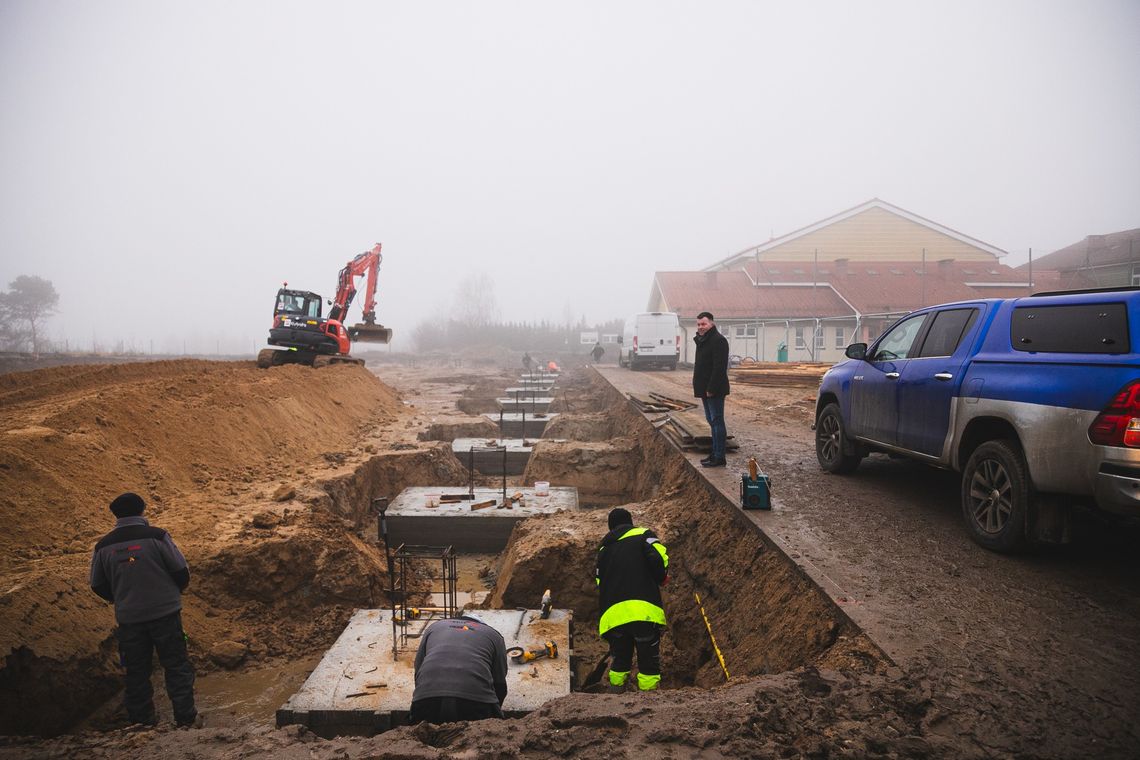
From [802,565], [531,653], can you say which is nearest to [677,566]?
[531,653]

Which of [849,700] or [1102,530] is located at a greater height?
[1102,530]

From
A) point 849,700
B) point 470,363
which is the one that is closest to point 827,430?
point 849,700

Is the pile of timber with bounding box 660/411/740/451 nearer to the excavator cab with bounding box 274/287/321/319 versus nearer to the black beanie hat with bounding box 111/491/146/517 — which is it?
the black beanie hat with bounding box 111/491/146/517

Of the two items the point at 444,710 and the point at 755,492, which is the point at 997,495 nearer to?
the point at 755,492

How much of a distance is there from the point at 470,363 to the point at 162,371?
3870 centimetres

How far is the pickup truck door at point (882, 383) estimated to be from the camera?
→ 634 centimetres

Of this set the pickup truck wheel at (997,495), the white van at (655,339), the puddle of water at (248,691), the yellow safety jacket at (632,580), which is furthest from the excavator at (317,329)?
the pickup truck wheel at (997,495)

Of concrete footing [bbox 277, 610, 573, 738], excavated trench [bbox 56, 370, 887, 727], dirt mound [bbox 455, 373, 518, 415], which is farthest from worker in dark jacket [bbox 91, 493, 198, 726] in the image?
dirt mound [bbox 455, 373, 518, 415]

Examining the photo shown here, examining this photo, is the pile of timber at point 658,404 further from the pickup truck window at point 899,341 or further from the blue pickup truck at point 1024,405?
the blue pickup truck at point 1024,405

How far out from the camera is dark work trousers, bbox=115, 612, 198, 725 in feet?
16.4

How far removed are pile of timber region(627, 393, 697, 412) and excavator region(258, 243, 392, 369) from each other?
10.8 meters

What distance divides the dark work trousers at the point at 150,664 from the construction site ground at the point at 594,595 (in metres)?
0.50

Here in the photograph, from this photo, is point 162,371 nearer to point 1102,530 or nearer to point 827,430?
point 827,430

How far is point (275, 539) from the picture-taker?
7.79 m
